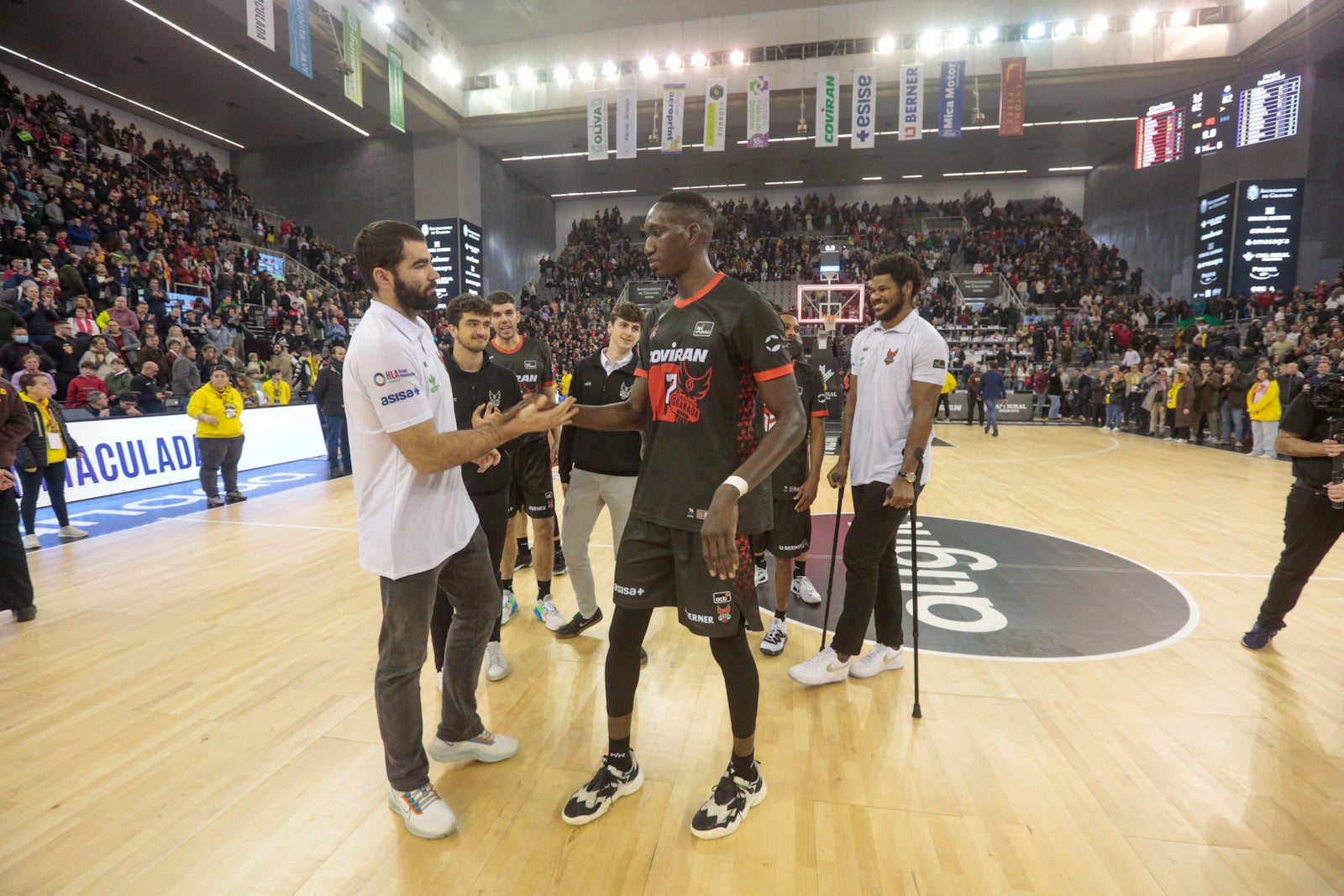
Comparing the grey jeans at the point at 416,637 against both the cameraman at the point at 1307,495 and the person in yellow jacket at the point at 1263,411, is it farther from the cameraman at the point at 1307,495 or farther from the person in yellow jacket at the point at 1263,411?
the person in yellow jacket at the point at 1263,411

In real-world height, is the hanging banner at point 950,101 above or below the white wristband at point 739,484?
above

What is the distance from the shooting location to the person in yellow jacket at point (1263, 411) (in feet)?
35.5

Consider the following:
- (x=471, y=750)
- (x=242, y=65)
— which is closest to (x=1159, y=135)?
(x=471, y=750)

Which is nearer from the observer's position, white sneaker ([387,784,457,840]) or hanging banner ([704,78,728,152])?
white sneaker ([387,784,457,840])

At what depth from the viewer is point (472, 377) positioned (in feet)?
11.3

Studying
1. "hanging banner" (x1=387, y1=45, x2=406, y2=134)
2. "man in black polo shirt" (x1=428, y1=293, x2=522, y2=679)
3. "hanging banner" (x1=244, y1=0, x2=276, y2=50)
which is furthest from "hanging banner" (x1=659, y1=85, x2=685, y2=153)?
"man in black polo shirt" (x1=428, y1=293, x2=522, y2=679)

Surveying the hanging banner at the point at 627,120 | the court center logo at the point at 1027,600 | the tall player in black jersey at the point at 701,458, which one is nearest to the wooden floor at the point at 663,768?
the court center logo at the point at 1027,600

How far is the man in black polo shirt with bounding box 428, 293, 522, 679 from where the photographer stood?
320 centimetres

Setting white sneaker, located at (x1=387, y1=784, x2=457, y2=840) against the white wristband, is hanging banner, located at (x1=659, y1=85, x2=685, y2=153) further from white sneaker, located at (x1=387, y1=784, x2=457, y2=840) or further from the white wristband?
white sneaker, located at (x1=387, y1=784, x2=457, y2=840)

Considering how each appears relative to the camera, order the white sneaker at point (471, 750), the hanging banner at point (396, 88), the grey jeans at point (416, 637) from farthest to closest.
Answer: the hanging banner at point (396, 88) → the white sneaker at point (471, 750) → the grey jeans at point (416, 637)

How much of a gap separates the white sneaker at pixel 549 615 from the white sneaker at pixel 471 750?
127cm

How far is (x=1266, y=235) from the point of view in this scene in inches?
749

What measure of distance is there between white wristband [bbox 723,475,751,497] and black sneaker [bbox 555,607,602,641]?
2316mm

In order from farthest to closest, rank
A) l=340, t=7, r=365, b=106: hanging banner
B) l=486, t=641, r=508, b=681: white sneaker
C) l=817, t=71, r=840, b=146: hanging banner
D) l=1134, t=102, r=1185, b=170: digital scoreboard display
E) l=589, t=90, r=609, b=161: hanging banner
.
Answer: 1. l=1134, t=102, r=1185, b=170: digital scoreboard display
2. l=589, t=90, r=609, b=161: hanging banner
3. l=817, t=71, r=840, b=146: hanging banner
4. l=340, t=7, r=365, b=106: hanging banner
5. l=486, t=641, r=508, b=681: white sneaker
